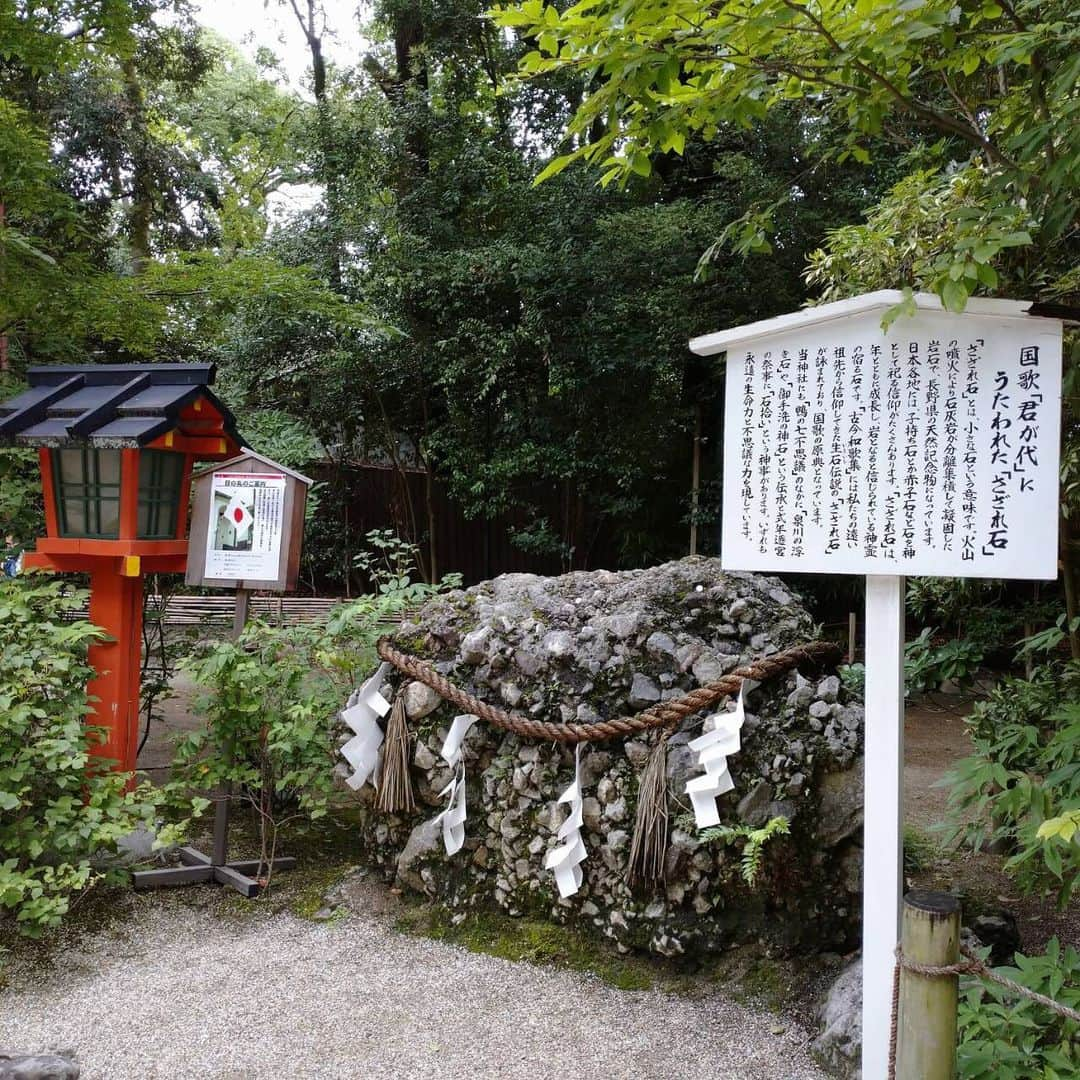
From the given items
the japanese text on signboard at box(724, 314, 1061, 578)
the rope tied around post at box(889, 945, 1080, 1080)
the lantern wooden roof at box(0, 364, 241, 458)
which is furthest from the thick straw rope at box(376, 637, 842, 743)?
the lantern wooden roof at box(0, 364, 241, 458)

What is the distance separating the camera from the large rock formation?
3.04 metres

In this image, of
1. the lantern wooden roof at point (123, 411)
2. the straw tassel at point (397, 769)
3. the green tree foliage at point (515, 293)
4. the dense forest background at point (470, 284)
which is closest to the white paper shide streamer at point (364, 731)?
the straw tassel at point (397, 769)

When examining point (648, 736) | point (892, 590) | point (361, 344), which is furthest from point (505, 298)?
point (892, 590)

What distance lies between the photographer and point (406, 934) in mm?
3480

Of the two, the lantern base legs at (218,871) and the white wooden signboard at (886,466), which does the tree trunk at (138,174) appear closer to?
the lantern base legs at (218,871)

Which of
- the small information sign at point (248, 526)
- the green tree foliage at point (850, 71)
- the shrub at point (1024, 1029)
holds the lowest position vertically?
the shrub at point (1024, 1029)

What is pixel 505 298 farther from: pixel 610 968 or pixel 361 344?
pixel 610 968

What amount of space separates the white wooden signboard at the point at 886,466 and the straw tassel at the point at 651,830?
801 millimetres

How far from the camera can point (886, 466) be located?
7.45 feet

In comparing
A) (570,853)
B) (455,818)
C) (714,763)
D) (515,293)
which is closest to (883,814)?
(714,763)

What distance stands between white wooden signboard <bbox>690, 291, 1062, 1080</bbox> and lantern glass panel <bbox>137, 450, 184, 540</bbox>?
98.4 inches

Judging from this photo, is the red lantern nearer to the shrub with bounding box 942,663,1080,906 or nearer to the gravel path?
the gravel path

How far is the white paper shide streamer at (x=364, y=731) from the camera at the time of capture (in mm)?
3738

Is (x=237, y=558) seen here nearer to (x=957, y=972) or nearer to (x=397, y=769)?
(x=397, y=769)
